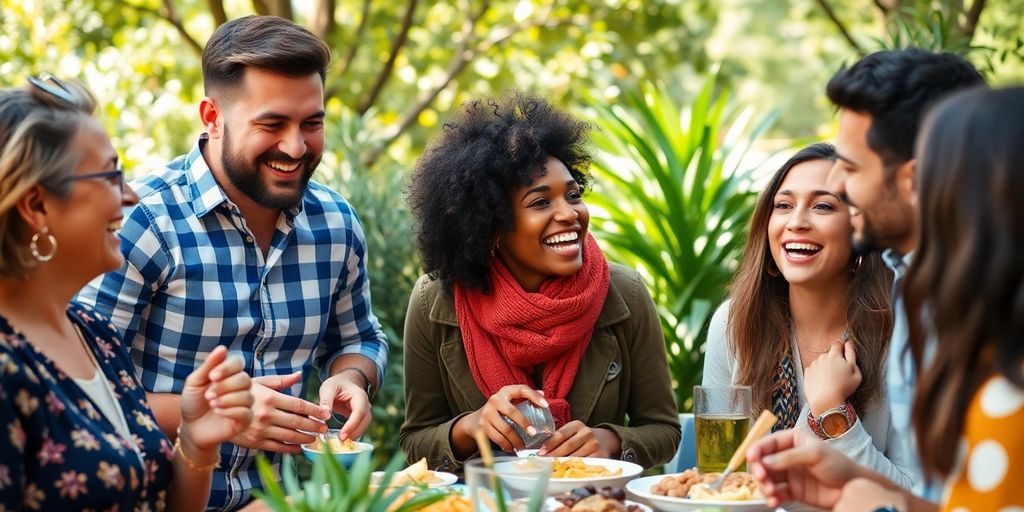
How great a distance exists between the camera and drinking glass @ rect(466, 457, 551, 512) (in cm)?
197

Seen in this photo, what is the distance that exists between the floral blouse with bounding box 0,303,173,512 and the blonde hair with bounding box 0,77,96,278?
16 centimetres

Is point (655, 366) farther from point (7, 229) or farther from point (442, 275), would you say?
point (7, 229)

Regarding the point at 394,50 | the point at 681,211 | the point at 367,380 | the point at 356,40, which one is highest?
the point at 356,40

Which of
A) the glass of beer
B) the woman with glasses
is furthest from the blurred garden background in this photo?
the glass of beer

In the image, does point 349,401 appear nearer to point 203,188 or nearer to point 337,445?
point 337,445

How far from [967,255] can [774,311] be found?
1733 mm

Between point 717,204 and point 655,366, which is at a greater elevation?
point 717,204

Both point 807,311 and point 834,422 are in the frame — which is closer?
point 834,422

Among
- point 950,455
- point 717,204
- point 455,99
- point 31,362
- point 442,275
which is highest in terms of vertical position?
point 455,99

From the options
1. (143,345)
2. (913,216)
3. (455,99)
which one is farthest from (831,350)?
(455,99)

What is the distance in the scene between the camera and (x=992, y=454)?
1755 mm

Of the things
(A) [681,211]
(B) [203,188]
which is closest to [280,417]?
(B) [203,188]

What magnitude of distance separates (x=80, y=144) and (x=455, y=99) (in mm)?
6585

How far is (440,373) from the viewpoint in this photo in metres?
3.55
